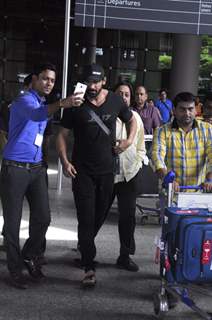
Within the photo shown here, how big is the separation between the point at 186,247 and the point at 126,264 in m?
1.73

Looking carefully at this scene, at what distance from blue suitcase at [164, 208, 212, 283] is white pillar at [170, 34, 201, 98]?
41.4ft

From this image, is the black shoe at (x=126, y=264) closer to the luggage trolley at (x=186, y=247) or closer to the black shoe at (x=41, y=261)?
the black shoe at (x=41, y=261)

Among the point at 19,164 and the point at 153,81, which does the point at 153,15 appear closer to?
the point at 19,164

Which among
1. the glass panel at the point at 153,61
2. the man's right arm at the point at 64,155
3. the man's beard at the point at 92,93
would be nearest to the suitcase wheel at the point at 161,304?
the man's right arm at the point at 64,155

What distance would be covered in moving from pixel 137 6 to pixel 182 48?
7.57 meters

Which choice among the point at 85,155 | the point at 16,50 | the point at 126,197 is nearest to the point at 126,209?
the point at 126,197

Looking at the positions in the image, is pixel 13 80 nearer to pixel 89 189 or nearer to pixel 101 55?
pixel 101 55

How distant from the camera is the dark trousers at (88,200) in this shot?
514cm

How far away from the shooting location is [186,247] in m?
4.10

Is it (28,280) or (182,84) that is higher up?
(182,84)

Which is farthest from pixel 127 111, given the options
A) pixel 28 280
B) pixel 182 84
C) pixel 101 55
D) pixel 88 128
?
pixel 101 55

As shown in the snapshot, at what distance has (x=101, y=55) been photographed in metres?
21.4

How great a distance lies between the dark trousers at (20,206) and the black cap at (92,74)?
0.90m

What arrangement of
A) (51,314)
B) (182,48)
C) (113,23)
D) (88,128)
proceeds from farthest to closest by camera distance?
(182,48)
(113,23)
(88,128)
(51,314)
